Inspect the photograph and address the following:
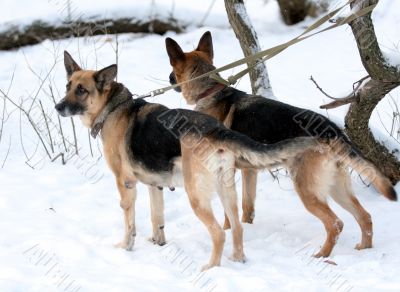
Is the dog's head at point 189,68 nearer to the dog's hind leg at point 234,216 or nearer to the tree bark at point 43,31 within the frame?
the dog's hind leg at point 234,216

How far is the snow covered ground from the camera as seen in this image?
15.3ft

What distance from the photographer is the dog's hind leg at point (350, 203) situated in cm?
557

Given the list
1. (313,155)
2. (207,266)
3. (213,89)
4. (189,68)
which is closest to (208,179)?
(207,266)

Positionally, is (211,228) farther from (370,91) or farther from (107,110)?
(370,91)

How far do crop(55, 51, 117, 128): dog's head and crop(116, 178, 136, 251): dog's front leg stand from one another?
0.72 m

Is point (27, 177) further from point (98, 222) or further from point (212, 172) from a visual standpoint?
point (212, 172)

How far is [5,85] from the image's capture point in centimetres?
1061

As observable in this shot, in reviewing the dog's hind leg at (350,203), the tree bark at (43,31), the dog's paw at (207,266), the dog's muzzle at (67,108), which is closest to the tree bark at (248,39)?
the dog's hind leg at (350,203)

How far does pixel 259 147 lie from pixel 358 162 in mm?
1087

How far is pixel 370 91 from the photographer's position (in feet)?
20.6

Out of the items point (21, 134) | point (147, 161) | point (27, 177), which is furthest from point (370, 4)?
point (21, 134)

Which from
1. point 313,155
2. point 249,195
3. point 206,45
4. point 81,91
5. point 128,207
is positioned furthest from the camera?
point 206,45

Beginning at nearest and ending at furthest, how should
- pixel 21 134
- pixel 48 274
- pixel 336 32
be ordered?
pixel 48 274 → pixel 21 134 → pixel 336 32

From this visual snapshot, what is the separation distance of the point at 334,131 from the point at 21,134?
5.26 meters
